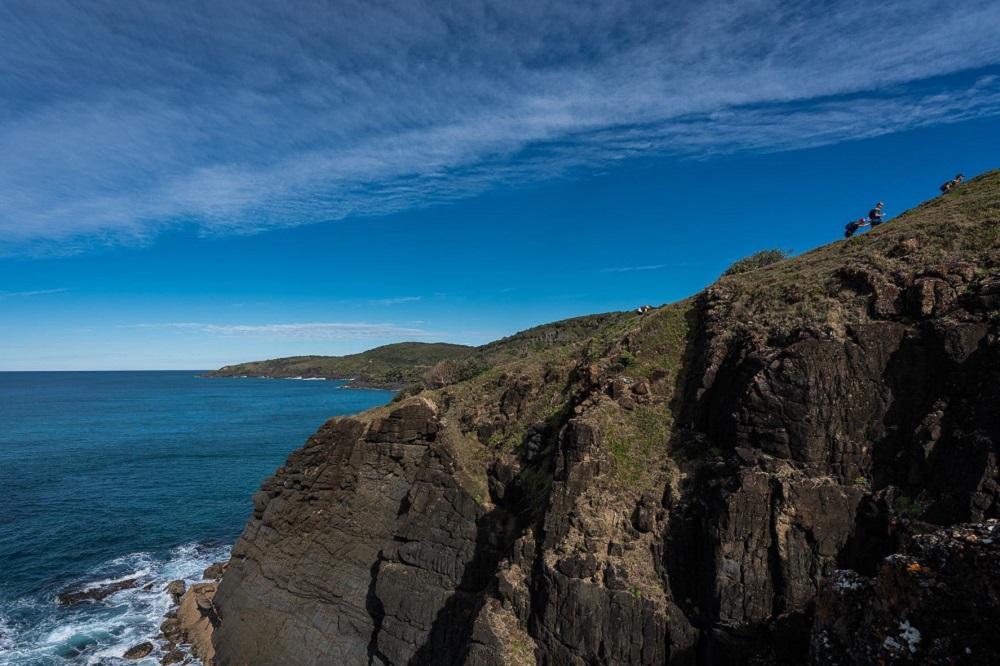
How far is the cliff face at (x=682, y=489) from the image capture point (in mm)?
14148

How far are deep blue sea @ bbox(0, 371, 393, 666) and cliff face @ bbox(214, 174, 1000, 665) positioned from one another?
10536mm

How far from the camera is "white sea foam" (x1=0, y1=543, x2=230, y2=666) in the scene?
87.5 ft

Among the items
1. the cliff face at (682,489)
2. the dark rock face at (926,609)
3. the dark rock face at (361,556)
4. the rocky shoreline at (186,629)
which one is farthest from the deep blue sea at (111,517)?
the dark rock face at (926,609)

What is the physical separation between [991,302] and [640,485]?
12.0 metres

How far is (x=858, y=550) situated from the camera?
46.2 ft

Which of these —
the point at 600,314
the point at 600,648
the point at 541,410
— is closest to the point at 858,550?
the point at 600,648

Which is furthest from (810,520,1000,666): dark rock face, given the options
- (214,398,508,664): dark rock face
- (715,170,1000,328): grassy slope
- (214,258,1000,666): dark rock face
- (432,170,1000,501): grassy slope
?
(214,398,508,664): dark rock face

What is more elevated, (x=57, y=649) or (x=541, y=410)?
(x=541, y=410)

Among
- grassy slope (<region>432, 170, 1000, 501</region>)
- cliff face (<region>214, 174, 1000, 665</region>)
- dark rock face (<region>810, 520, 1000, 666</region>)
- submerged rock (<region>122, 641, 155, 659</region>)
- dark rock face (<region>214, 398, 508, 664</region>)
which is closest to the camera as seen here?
dark rock face (<region>810, 520, 1000, 666</region>)

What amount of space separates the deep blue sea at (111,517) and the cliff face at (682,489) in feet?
34.6

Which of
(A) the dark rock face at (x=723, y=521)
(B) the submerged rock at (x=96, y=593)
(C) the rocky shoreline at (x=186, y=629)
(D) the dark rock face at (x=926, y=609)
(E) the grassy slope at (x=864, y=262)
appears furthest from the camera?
(B) the submerged rock at (x=96, y=593)

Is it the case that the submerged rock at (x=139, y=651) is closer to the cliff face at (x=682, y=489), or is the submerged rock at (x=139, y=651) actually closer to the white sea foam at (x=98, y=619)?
the white sea foam at (x=98, y=619)

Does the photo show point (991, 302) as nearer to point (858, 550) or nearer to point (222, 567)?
point (858, 550)

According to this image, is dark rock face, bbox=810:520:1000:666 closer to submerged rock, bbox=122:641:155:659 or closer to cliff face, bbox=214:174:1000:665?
cliff face, bbox=214:174:1000:665
